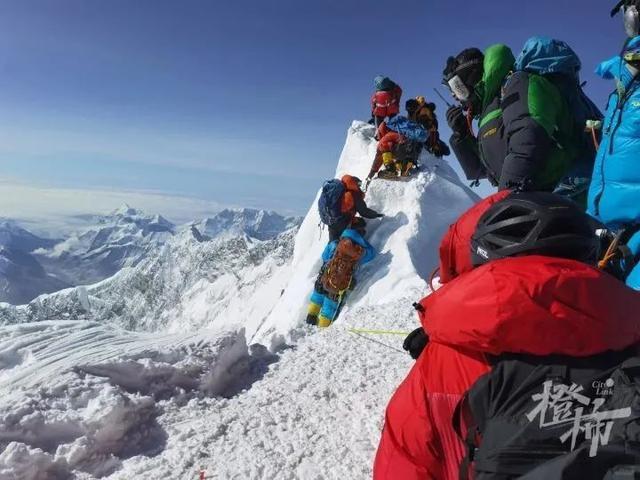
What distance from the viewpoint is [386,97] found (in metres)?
14.4

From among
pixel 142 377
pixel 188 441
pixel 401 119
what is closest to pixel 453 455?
pixel 188 441

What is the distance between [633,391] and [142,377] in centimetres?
406

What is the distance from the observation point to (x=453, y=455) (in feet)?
5.55

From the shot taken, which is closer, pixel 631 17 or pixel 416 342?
pixel 416 342

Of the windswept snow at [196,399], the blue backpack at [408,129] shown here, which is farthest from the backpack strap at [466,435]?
the blue backpack at [408,129]

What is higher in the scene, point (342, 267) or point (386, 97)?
point (386, 97)

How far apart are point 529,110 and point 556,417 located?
2.85 metres

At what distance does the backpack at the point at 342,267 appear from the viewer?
32.4ft

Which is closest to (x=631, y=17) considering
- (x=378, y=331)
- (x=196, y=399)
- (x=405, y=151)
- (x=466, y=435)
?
(x=466, y=435)

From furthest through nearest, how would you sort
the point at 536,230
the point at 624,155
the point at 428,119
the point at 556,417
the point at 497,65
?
the point at 428,119 < the point at 497,65 < the point at 624,155 < the point at 536,230 < the point at 556,417

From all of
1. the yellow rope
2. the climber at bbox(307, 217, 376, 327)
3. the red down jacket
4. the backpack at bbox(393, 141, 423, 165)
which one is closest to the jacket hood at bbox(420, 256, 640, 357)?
the red down jacket

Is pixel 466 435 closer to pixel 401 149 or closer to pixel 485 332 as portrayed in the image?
pixel 485 332

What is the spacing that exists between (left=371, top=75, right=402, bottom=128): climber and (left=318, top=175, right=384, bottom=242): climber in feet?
14.3

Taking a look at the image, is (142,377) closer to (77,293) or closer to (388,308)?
(388,308)
